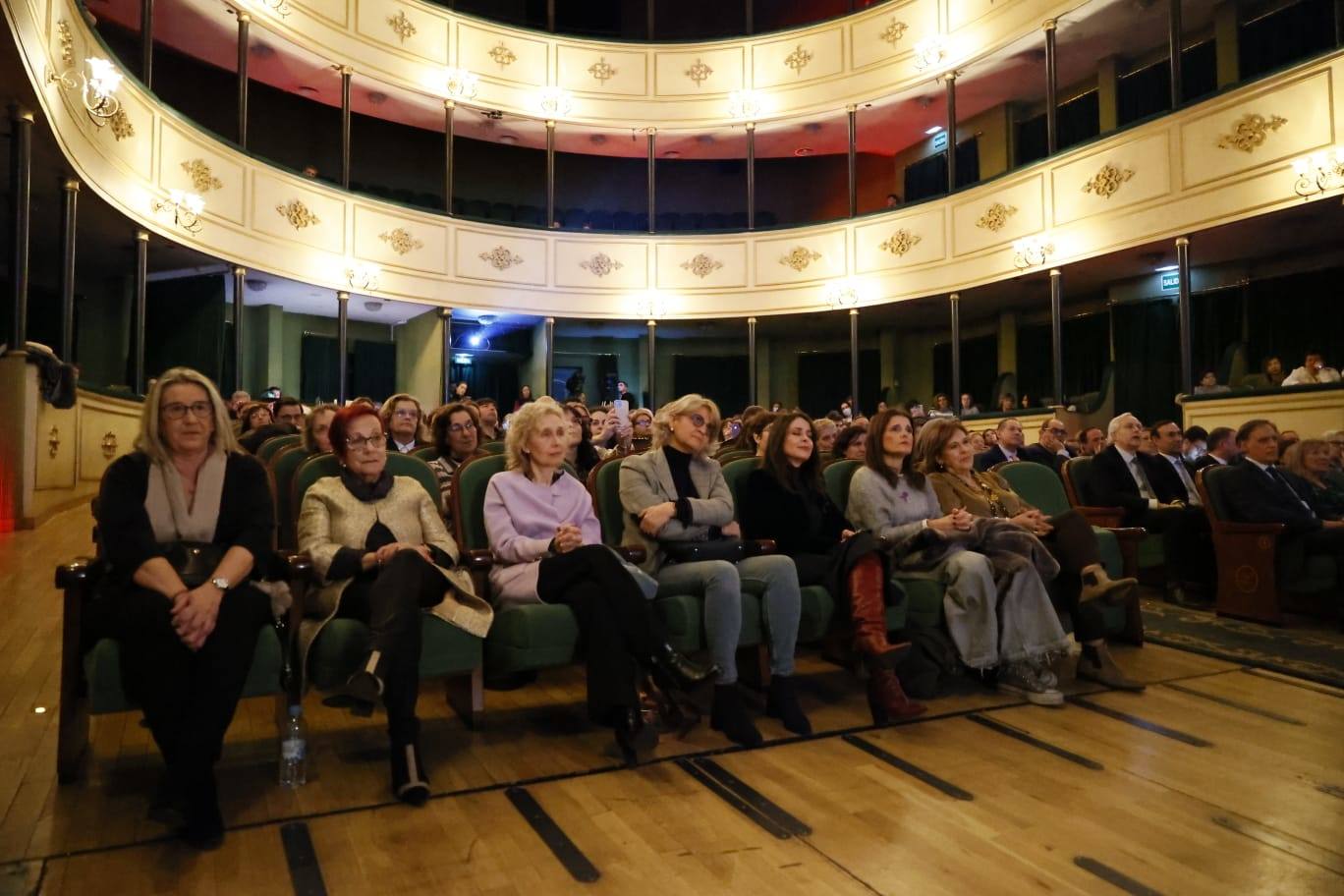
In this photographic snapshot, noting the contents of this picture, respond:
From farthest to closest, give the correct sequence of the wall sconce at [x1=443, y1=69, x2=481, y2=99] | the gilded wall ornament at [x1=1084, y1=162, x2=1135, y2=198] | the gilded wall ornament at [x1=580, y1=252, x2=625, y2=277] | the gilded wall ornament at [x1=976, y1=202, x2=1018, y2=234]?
the gilded wall ornament at [x1=580, y1=252, x2=625, y2=277]
the wall sconce at [x1=443, y1=69, x2=481, y2=99]
the gilded wall ornament at [x1=976, y1=202, x2=1018, y2=234]
the gilded wall ornament at [x1=1084, y1=162, x2=1135, y2=198]

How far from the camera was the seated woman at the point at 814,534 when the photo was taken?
2.40 metres

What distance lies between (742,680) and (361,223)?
7971 millimetres

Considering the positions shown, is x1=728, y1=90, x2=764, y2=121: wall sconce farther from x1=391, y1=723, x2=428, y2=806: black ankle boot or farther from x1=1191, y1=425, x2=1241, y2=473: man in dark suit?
x1=391, y1=723, x2=428, y2=806: black ankle boot

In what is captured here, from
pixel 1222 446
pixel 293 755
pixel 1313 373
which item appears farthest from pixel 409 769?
pixel 1313 373

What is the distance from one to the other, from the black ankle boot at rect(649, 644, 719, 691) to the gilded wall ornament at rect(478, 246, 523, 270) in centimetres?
860

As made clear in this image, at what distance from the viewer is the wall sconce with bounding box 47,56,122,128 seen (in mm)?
5199

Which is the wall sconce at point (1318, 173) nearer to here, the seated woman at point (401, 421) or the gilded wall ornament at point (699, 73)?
the seated woman at point (401, 421)

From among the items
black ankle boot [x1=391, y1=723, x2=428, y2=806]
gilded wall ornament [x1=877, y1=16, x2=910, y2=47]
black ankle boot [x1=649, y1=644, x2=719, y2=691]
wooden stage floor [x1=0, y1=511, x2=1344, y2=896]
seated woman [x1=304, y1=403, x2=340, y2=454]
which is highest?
gilded wall ornament [x1=877, y1=16, x2=910, y2=47]

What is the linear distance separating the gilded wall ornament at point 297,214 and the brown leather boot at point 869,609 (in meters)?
7.72

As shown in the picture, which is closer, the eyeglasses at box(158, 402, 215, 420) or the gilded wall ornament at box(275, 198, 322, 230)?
Result: the eyeglasses at box(158, 402, 215, 420)

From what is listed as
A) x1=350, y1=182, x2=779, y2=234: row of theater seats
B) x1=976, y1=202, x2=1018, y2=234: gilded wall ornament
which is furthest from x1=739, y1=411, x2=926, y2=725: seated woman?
x1=350, y1=182, x2=779, y2=234: row of theater seats

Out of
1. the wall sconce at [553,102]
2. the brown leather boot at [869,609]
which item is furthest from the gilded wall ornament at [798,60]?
the brown leather boot at [869,609]

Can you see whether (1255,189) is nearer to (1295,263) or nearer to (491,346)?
(1295,263)

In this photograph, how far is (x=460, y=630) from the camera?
81.0 inches
